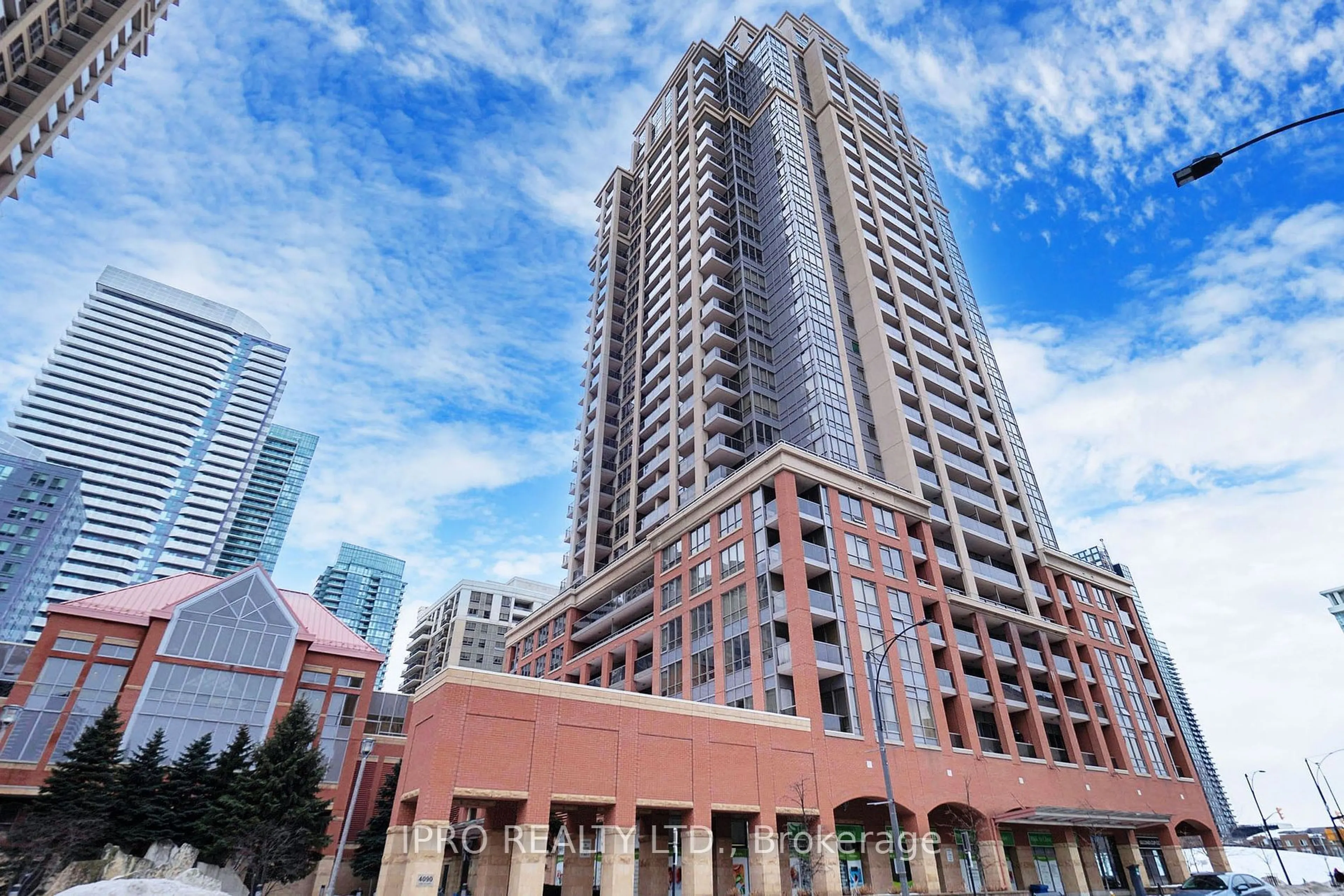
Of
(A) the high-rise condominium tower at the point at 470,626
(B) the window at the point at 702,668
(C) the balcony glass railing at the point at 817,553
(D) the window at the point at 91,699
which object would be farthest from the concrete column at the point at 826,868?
(A) the high-rise condominium tower at the point at 470,626

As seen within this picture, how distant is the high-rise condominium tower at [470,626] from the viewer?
11969 cm

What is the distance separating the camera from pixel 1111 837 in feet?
173

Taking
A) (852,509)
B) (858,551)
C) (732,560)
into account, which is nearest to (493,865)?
(732,560)

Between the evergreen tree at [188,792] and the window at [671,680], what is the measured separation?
2863 cm

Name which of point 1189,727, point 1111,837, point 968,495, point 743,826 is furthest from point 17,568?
point 1189,727

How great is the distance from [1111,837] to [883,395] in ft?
119

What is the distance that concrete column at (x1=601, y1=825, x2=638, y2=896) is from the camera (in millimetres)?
30828

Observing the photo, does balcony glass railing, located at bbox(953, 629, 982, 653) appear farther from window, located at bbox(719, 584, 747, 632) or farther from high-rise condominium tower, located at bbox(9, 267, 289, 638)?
high-rise condominium tower, located at bbox(9, 267, 289, 638)

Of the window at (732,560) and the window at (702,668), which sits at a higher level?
the window at (732,560)

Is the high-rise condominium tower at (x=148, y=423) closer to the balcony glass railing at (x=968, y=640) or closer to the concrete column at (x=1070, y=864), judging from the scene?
the balcony glass railing at (x=968, y=640)

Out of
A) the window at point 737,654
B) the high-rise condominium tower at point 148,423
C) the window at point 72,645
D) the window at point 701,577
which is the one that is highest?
the high-rise condominium tower at point 148,423

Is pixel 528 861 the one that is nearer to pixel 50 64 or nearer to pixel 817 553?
pixel 817 553

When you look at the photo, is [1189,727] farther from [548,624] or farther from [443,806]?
[443,806]

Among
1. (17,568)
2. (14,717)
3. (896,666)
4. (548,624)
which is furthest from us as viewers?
(17,568)
